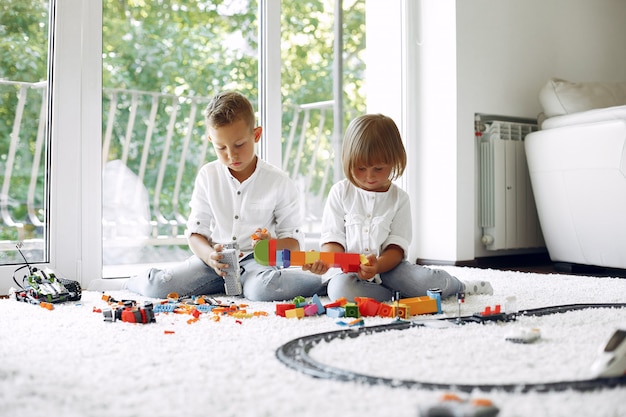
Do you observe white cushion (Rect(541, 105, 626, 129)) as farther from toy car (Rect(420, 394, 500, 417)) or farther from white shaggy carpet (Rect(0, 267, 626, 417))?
toy car (Rect(420, 394, 500, 417))

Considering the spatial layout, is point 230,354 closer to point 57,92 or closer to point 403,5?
point 57,92

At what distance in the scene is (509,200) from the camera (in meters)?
2.93

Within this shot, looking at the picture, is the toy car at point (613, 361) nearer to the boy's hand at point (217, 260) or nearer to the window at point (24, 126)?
the boy's hand at point (217, 260)

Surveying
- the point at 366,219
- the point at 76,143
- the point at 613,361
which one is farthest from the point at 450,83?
the point at 613,361

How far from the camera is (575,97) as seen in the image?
271cm

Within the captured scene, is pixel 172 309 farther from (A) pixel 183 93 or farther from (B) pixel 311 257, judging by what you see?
(A) pixel 183 93

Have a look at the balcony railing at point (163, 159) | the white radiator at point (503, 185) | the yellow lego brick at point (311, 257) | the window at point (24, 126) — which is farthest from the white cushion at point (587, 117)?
the window at point (24, 126)

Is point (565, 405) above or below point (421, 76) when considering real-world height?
below

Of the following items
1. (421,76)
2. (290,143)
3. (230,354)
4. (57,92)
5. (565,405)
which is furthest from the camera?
(290,143)

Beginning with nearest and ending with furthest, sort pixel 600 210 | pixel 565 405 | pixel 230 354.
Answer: pixel 565 405 → pixel 230 354 → pixel 600 210

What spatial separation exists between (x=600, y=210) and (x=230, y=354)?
1935mm

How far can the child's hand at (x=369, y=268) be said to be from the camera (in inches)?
61.4

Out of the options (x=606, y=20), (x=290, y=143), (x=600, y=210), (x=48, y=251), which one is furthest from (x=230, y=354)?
(x=606, y=20)

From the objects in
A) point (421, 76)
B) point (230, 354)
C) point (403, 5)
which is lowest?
point (230, 354)
